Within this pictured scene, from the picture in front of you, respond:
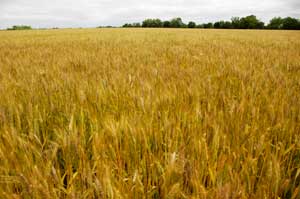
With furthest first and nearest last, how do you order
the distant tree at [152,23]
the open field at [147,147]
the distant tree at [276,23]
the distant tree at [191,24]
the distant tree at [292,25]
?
1. the distant tree at [152,23]
2. the distant tree at [191,24]
3. the distant tree at [276,23]
4. the distant tree at [292,25]
5. the open field at [147,147]

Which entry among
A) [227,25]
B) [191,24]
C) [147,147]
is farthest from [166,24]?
[147,147]

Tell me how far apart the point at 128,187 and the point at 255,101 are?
1110 mm

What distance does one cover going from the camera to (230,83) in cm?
195

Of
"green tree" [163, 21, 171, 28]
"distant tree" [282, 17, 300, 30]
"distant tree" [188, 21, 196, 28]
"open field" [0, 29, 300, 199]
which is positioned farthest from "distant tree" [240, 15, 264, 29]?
"open field" [0, 29, 300, 199]

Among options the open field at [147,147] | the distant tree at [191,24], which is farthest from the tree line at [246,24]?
the open field at [147,147]

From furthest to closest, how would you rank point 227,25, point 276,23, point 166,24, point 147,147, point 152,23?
1. point 152,23
2. point 166,24
3. point 276,23
4. point 227,25
5. point 147,147

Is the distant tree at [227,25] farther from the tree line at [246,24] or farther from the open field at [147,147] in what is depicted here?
the open field at [147,147]

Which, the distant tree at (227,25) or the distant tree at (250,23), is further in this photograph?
the distant tree at (250,23)

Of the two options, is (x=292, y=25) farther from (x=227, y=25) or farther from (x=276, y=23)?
(x=227, y=25)

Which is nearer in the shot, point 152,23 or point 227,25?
point 227,25

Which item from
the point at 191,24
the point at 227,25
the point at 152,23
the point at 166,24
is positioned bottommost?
the point at 227,25

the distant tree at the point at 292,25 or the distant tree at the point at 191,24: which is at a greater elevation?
the distant tree at the point at 191,24

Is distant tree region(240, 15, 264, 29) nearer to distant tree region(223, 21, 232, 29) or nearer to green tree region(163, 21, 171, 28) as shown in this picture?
distant tree region(223, 21, 232, 29)

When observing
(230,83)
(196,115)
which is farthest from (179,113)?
(230,83)
